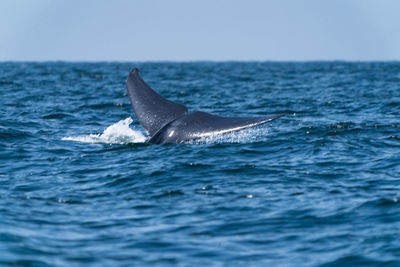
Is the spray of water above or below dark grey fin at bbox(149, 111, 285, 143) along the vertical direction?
below

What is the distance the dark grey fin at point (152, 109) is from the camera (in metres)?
13.1

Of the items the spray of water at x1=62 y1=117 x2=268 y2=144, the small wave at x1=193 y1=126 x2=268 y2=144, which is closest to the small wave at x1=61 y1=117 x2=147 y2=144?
the spray of water at x1=62 y1=117 x2=268 y2=144

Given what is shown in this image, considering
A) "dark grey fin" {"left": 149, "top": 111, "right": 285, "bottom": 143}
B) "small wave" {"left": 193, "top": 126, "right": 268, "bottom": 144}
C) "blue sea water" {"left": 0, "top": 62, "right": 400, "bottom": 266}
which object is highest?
"dark grey fin" {"left": 149, "top": 111, "right": 285, "bottom": 143}

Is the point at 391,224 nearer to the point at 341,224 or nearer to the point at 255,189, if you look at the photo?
the point at 341,224

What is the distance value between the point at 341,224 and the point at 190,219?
2087 millimetres

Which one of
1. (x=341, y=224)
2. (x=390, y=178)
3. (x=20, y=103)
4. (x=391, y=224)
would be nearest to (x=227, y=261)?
(x=341, y=224)

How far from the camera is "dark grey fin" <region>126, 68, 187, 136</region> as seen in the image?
13094 millimetres

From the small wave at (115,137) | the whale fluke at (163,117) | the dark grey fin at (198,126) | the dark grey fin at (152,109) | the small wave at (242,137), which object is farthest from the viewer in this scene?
the small wave at (115,137)

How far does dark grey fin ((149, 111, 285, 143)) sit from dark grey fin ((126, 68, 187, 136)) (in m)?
0.16

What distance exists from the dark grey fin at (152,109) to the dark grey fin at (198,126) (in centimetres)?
16

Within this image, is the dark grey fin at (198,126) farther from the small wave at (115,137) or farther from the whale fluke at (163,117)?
the small wave at (115,137)

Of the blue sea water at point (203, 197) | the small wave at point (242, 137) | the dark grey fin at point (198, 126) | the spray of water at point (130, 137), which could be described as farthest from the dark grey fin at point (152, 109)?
the spray of water at point (130, 137)

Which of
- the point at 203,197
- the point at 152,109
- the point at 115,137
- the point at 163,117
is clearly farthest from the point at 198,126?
the point at 115,137

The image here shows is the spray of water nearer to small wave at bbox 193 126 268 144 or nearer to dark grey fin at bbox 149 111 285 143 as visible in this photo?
small wave at bbox 193 126 268 144
